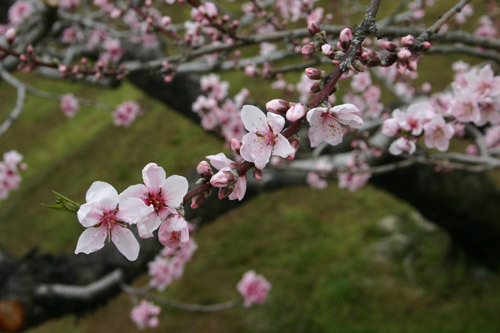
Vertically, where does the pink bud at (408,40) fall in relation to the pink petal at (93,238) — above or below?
above

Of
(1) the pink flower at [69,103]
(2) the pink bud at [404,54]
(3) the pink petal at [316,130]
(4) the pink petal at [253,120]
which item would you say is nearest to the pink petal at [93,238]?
(4) the pink petal at [253,120]

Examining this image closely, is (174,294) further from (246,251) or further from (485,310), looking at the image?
(485,310)

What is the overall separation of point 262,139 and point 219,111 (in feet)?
6.18

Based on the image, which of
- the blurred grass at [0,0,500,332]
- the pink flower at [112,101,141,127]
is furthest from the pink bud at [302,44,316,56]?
the pink flower at [112,101,141,127]

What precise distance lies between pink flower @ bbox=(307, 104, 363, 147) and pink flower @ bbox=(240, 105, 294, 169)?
8 cm

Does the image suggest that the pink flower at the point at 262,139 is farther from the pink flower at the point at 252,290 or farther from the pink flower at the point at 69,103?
the pink flower at the point at 69,103

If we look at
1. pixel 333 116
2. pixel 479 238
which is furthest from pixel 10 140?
pixel 333 116

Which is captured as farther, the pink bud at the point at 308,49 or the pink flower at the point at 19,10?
the pink flower at the point at 19,10

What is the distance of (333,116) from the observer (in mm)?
899

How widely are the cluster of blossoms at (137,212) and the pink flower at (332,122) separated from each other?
1.00 feet

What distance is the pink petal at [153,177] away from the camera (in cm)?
83

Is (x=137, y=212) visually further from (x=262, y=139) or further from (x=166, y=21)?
(x=166, y=21)

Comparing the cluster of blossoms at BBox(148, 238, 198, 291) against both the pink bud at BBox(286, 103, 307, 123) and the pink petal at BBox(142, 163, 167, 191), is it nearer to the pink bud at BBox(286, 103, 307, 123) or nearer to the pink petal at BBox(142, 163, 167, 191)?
the pink petal at BBox(142, 163, 167, 191)

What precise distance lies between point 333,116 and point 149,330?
367cm
